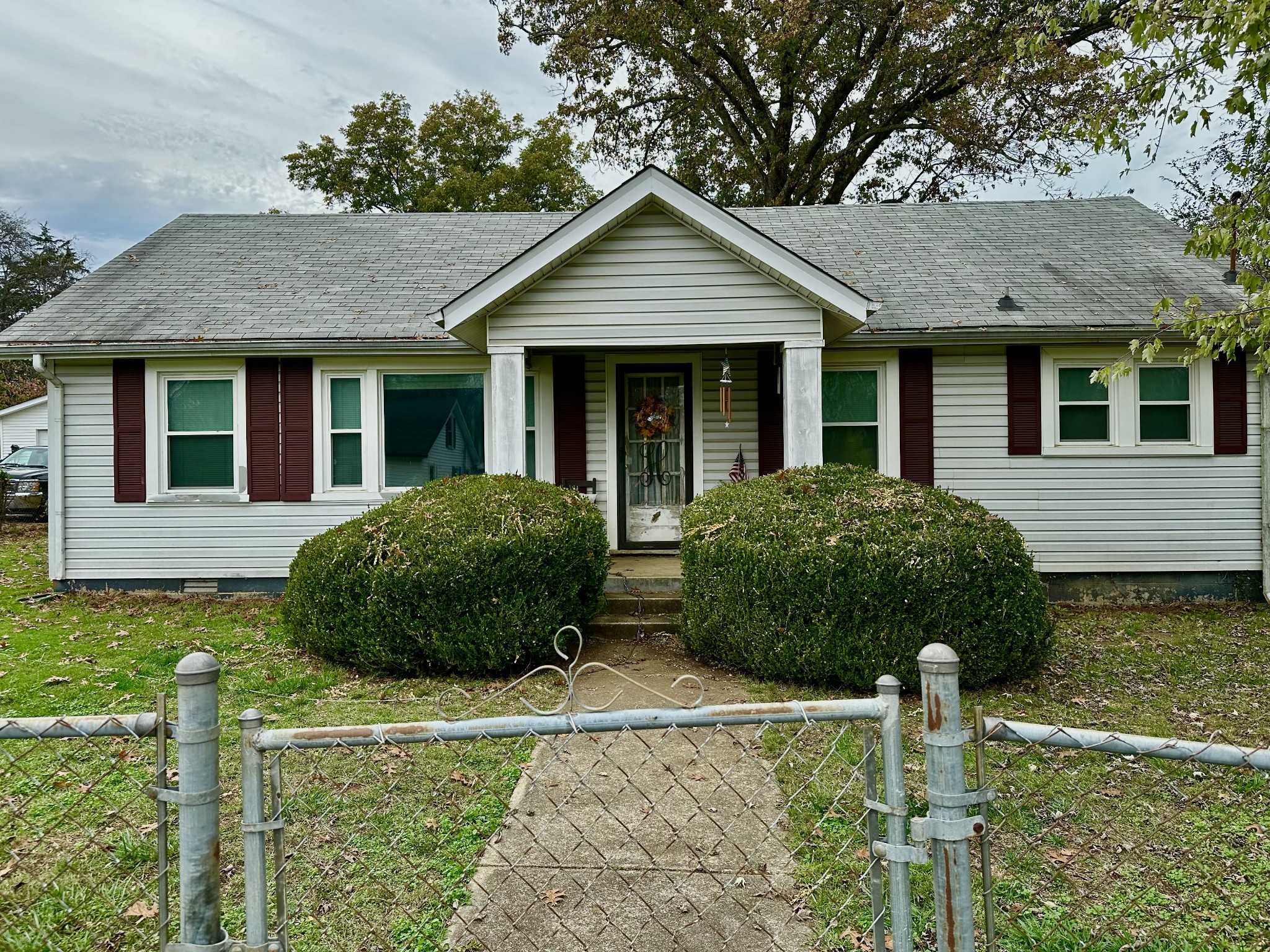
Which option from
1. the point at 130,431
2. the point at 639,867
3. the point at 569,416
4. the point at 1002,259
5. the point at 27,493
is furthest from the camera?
the point at 27,493

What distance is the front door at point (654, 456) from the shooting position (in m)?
9.70

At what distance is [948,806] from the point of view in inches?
66.2

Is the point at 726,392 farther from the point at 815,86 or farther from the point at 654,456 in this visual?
the point at 815,86

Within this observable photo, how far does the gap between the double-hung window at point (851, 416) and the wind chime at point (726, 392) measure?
1.17 meters

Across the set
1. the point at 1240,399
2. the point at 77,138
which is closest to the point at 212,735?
the point at 1240,399

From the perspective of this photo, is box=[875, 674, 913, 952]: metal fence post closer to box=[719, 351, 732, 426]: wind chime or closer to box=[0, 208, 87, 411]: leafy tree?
box=[719, 351, 732, 426]: wind chime

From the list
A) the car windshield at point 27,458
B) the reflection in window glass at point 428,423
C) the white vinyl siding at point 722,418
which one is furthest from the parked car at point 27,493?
the white vinyl siding at point 722,418

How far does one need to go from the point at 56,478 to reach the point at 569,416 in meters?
6.26

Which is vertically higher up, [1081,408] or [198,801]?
[1081,408]

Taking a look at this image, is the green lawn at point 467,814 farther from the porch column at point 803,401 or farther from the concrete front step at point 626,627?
the porch column at point 803,401

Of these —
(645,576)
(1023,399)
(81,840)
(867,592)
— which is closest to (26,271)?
(645,576)

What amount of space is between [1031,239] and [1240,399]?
3560 millimetres

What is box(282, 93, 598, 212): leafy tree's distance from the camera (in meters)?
25.7

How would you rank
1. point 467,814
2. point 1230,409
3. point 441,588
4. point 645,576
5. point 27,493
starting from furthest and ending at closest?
point 27,493 < point 1230,409 < point 645,576 < point 441,588 < point 467,814
